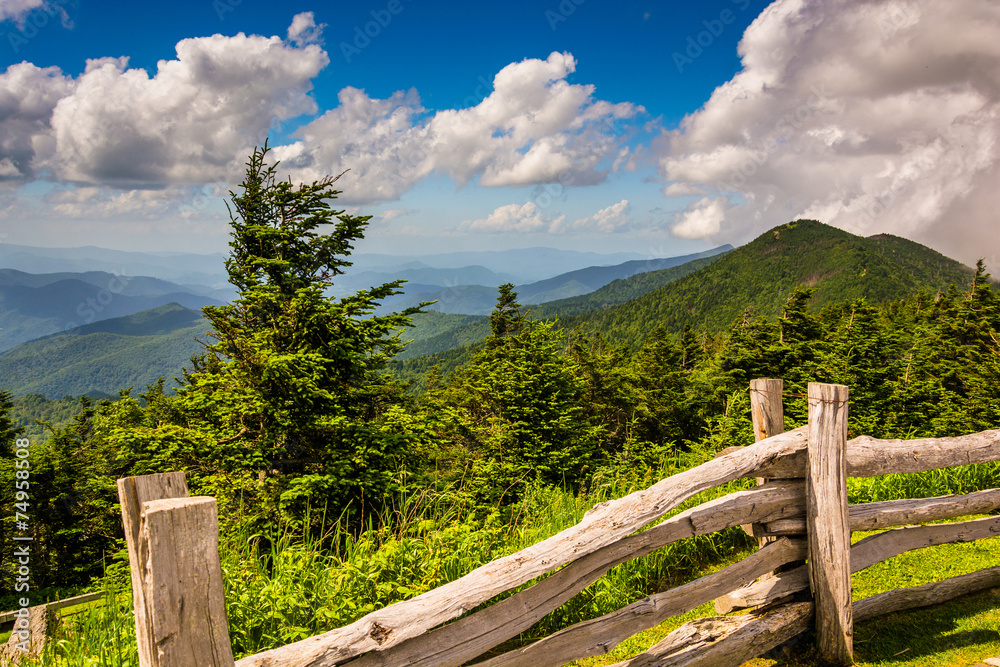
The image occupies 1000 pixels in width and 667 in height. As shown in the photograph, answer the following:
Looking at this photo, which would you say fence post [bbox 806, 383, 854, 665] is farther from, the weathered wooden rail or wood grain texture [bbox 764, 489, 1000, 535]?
wood grain texture [bbox 764, 489, 1000, 535]

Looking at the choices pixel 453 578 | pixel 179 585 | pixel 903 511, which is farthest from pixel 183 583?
pixel 903 511

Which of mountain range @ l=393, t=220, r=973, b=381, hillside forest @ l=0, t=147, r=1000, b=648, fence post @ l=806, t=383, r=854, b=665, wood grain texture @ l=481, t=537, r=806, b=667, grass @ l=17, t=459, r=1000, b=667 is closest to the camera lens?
wood grain texture @ l=481, t=537, r=806, b=667

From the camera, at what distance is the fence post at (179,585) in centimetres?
152

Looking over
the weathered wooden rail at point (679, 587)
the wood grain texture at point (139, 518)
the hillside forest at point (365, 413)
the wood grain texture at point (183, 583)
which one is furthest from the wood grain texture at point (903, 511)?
the wood grain texture at point (139, 518)

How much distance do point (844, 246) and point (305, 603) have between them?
239814 mm

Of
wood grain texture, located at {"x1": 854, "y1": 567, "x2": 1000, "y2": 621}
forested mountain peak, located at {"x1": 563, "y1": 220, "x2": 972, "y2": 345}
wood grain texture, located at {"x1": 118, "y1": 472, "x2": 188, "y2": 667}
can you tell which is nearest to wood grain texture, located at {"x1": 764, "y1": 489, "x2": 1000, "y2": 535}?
wood grain texture, located at {"x1": 854, "y1": 567, "x2": 1000, "y2": 621}

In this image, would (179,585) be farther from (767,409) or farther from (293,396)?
(293,396)

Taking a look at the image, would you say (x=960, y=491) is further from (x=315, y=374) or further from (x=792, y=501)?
(x=315, y=374)

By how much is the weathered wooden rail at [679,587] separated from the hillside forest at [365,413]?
766mm

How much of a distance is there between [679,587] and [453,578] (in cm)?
141

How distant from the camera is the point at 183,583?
156cm

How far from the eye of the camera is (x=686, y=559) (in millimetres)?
4059

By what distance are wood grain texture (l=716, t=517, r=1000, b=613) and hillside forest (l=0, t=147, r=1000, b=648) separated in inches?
68.9

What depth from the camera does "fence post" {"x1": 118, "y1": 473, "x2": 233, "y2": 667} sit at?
1.52 meters
